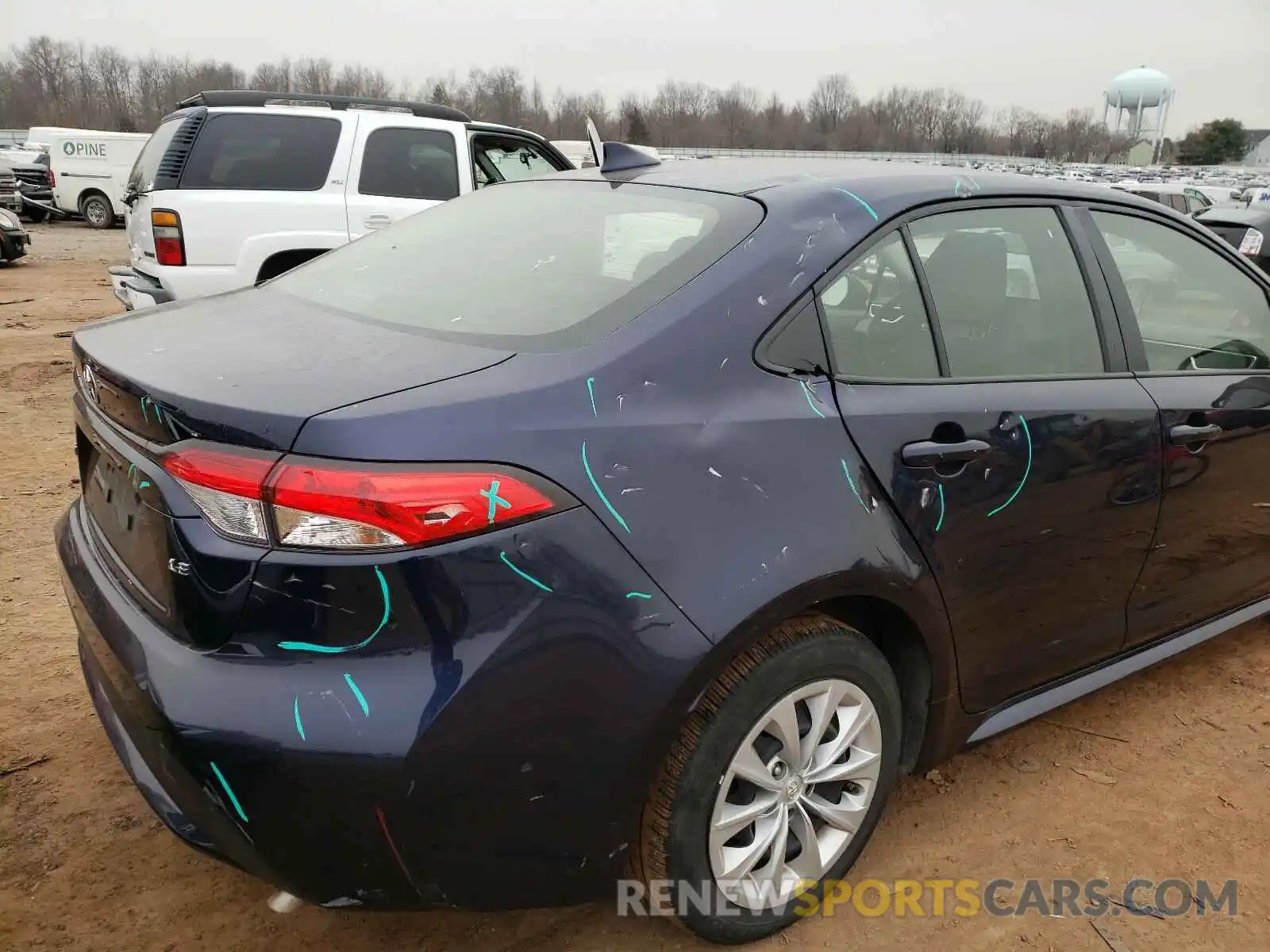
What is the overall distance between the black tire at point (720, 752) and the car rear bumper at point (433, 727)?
0.11 m

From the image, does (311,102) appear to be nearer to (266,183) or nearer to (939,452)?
(266,183)

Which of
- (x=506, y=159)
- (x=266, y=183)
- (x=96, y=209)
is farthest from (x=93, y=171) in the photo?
(x=266, y=183)

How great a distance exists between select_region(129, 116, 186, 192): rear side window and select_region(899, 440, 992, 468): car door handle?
650 cm

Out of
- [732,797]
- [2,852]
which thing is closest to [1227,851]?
[732,797]

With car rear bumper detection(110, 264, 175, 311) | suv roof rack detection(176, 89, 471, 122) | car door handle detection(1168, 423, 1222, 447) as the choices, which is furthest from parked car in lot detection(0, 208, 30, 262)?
car door handle detection(1168, 423, 1222, 447)

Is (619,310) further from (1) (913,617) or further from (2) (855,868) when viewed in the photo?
(2) (855,868)

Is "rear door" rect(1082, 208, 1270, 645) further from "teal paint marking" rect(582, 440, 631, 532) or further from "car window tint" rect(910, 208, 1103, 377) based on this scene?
"teal paint marking" rect(582, 440, 631, 532)

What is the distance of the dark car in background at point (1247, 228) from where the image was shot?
10.3 m

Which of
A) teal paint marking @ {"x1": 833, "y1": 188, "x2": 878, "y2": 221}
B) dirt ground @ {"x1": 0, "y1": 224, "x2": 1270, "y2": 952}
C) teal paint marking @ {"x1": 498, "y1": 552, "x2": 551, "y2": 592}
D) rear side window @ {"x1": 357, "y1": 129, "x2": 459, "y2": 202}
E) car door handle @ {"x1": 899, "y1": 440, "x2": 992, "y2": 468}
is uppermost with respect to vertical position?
rear side window @ {"x1": 357, "y1": 129, "x2": 459, "y2": 202}

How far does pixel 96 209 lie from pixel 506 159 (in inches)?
825

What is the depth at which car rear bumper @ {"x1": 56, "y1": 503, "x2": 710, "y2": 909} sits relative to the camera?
1.56 meters

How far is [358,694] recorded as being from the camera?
61.3 inches

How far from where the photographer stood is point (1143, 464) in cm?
257

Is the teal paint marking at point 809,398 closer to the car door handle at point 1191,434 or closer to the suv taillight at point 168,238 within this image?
the car door handle at point 1191,434
